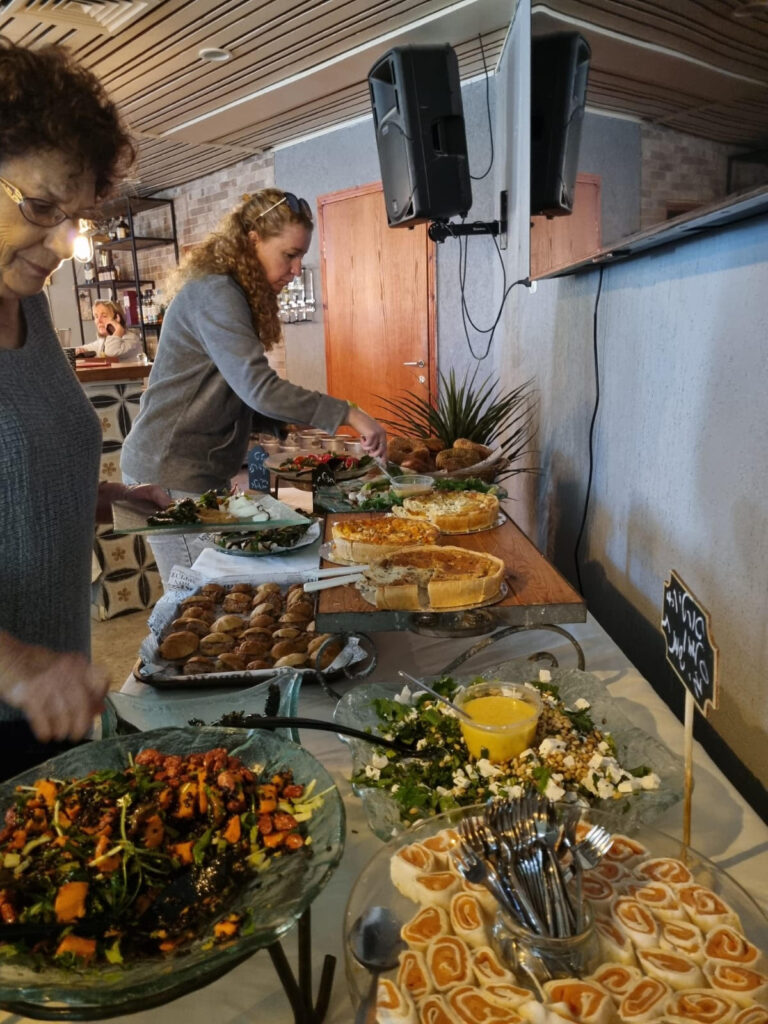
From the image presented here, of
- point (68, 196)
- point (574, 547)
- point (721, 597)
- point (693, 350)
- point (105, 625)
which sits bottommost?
point (105, 625)

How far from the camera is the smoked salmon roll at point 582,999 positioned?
1.96 feet

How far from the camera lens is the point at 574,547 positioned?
238cm

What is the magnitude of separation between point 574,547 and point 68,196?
1820 mm

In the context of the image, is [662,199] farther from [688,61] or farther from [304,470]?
[304,470]

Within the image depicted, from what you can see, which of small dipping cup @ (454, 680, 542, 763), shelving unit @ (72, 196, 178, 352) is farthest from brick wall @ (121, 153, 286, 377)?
small dipping cup @ (454, 680, 542, 763)

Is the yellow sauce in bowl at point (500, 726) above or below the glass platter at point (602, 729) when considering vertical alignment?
above

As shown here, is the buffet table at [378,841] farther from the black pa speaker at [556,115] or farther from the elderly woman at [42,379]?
the black pa speaker at [556,115]

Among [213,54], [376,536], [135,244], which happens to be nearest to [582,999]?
[376,536]

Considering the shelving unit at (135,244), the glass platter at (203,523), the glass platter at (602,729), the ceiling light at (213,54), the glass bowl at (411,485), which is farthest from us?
the shelving unit at (135,244)

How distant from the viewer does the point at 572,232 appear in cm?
194

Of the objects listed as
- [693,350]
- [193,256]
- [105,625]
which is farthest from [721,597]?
[105,625]

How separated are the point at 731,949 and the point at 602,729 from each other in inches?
16.3

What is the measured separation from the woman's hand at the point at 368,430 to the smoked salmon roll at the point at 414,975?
1.67 metres

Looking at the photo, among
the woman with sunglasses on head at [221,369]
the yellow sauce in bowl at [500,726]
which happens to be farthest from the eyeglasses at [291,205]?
the yellow sauce in bowl at [500,726]
